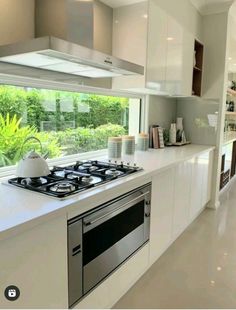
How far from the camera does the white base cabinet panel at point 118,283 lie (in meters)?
1.63

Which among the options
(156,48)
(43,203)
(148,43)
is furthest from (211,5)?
(43,203)

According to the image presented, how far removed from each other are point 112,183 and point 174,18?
205 cm

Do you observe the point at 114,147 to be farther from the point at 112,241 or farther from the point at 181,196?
the point at 112,241

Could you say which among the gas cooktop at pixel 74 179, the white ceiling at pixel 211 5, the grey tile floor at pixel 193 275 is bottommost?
the grey tile floor at pixel 193 275

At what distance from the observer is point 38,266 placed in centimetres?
126

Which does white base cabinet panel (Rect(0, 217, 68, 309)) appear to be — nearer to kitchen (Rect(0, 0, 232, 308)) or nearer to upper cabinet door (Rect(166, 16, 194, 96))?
kitchen (Rect(0, 0, 232, 308))

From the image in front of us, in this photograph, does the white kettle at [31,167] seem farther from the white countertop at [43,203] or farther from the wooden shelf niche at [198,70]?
the wooden shelf niche at [198,70]

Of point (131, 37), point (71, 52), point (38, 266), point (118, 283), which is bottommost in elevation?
point (118, 283)

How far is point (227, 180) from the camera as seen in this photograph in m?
4.68

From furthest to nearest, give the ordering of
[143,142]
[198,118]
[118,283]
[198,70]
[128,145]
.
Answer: [198,118] < [198,70] < [143,142] < [128,145] < [118,283]

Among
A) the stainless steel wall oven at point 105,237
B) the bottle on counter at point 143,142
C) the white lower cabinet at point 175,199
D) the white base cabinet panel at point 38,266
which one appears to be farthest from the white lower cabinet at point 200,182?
the white base cabinet panel at point 38,266

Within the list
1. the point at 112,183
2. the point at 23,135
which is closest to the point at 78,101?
the point at 23,135

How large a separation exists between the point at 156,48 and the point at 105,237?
70.3 inches

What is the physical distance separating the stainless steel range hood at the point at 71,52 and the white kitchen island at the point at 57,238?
2.48 feet
